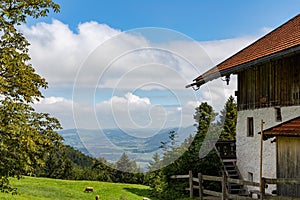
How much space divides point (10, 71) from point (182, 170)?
9.64 m

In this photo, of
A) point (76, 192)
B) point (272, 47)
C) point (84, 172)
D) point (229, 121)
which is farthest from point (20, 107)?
point (84, 172)

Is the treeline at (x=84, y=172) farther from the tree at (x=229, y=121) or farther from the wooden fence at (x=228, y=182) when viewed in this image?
the wooden fence at (x=228, y=182)

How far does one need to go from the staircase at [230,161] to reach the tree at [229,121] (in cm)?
553

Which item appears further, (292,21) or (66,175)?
(66,175)

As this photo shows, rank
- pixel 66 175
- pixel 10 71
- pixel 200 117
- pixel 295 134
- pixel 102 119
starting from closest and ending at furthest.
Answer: pixel 10 71 < pixel 295 134 < pixel 102 119 < pixel 200 117 < pixel 66 175

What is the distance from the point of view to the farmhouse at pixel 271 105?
10.3 meters

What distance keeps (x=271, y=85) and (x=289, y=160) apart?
365cm

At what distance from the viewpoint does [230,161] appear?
632 inches

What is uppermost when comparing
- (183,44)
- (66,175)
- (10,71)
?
(183,44)

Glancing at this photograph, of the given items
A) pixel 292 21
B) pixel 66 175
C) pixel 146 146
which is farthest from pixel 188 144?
pixel 66 175

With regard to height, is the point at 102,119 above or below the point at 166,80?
below

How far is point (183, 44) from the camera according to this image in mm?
14953

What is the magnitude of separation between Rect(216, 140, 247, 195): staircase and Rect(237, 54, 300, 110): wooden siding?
2.10 m

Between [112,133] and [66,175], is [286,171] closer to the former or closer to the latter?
[112,133]
